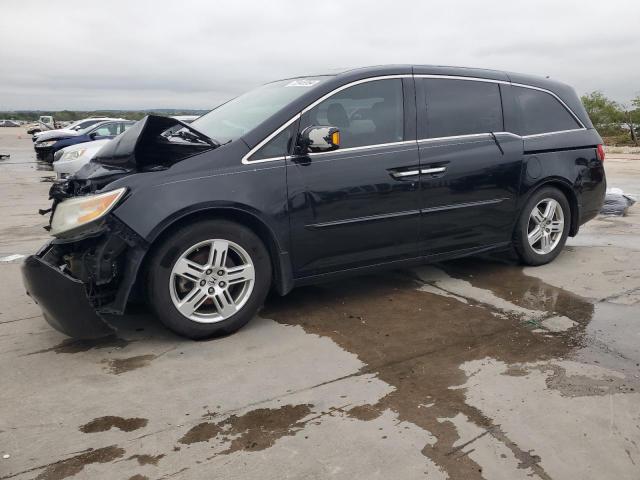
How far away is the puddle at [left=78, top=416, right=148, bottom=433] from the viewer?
276 cm

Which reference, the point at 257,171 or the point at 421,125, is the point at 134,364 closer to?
the point at 257,171

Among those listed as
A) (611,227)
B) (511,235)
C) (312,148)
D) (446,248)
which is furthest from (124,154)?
(611,227)

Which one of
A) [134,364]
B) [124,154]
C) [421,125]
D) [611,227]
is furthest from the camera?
[611,227]

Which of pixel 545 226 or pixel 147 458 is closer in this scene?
pixel 147 458

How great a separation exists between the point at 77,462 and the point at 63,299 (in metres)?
1.15

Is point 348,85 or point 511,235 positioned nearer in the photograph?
point 348,85

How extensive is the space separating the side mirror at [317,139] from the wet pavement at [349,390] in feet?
4.02

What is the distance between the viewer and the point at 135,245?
11.5ft

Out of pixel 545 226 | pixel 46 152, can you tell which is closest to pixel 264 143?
pixel 545 226

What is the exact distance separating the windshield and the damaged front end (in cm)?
46

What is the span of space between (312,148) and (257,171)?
0.42 metres

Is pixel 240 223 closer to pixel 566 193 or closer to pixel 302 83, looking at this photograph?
pixel 302 83

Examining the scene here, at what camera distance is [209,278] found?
12.3 feet

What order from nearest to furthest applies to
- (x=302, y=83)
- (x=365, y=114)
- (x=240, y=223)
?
(x=240, y=223) → (x=365, y=114) → (x=302, y=83)
